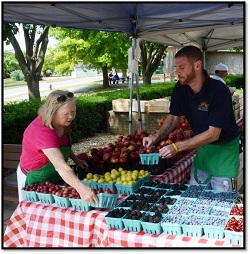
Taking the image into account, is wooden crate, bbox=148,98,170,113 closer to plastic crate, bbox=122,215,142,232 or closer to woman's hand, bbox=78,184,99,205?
woman's hand, bbox=78,184,99,205

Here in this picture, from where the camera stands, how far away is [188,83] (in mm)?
3381

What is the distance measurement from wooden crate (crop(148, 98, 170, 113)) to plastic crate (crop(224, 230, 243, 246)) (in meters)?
7.15

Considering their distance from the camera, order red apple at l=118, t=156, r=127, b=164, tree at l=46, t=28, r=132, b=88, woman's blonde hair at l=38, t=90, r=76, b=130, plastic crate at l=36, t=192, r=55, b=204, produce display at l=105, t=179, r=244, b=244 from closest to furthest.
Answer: produce display at l=105, t=179, r=244, b=244 → plastic crate at l=36, t=192, r=55, b=204 → woman's blonde hair at l=38, t=90, r=76, b=130 → red apple at l=118, t=156, r=127, b=164 → tree at l=46, t=28, r=132, b=88

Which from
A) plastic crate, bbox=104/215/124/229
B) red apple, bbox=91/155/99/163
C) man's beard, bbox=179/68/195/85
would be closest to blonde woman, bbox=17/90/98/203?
plastic crate, bbox=104/215/124/229

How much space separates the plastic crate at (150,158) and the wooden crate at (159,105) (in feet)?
19.1

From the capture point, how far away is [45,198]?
2.88 m

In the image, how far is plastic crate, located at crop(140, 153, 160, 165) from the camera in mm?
3408

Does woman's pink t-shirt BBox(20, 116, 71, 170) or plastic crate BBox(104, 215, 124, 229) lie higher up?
woman's pink t-shirt BBox(20, 116, 71, 170)

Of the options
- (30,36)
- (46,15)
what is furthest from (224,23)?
(30,36)

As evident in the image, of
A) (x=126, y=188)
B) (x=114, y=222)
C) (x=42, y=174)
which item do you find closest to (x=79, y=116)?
(x=42, y=174)

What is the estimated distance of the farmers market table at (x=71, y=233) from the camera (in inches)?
87.4

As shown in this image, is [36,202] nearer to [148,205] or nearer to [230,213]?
[148,205]

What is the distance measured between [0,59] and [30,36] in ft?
31.7

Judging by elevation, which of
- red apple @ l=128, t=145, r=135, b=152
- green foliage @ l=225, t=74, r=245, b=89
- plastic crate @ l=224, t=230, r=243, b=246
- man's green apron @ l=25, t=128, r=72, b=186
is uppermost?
green foliage @ l=225, t=74, r=245, b=89
